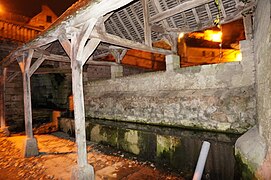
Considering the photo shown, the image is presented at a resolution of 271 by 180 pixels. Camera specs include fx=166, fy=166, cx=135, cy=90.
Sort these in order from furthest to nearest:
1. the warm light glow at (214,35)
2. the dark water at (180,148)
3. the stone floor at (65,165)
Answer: the warm light glow at (214,35) → the stone floor at (65,165) → the dark water at (180,148)

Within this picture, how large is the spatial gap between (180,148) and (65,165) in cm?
321

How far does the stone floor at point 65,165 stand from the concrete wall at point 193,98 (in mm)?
1855

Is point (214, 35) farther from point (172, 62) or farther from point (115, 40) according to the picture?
point (115, 40)

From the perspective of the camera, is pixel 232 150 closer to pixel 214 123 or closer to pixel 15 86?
pixel 214 123

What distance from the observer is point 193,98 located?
17.3 feet

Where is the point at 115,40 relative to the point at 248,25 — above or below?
below

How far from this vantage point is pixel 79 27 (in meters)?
3.52

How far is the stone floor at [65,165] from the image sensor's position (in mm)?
4059

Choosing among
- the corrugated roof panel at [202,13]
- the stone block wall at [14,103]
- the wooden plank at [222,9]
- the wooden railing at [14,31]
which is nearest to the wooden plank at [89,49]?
the corrugated roof panel at [202,13]

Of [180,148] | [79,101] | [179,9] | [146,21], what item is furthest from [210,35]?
[79,101]

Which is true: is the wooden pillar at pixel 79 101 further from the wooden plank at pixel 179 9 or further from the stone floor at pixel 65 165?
the wooden plank at pixel 179 9

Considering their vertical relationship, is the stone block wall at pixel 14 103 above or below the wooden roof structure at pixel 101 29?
below

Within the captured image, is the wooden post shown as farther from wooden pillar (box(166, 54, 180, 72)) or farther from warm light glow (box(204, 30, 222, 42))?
warm light glow (box(204, 30, 222, 42))

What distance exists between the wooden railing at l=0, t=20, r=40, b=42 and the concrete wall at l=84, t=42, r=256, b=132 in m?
8.92
